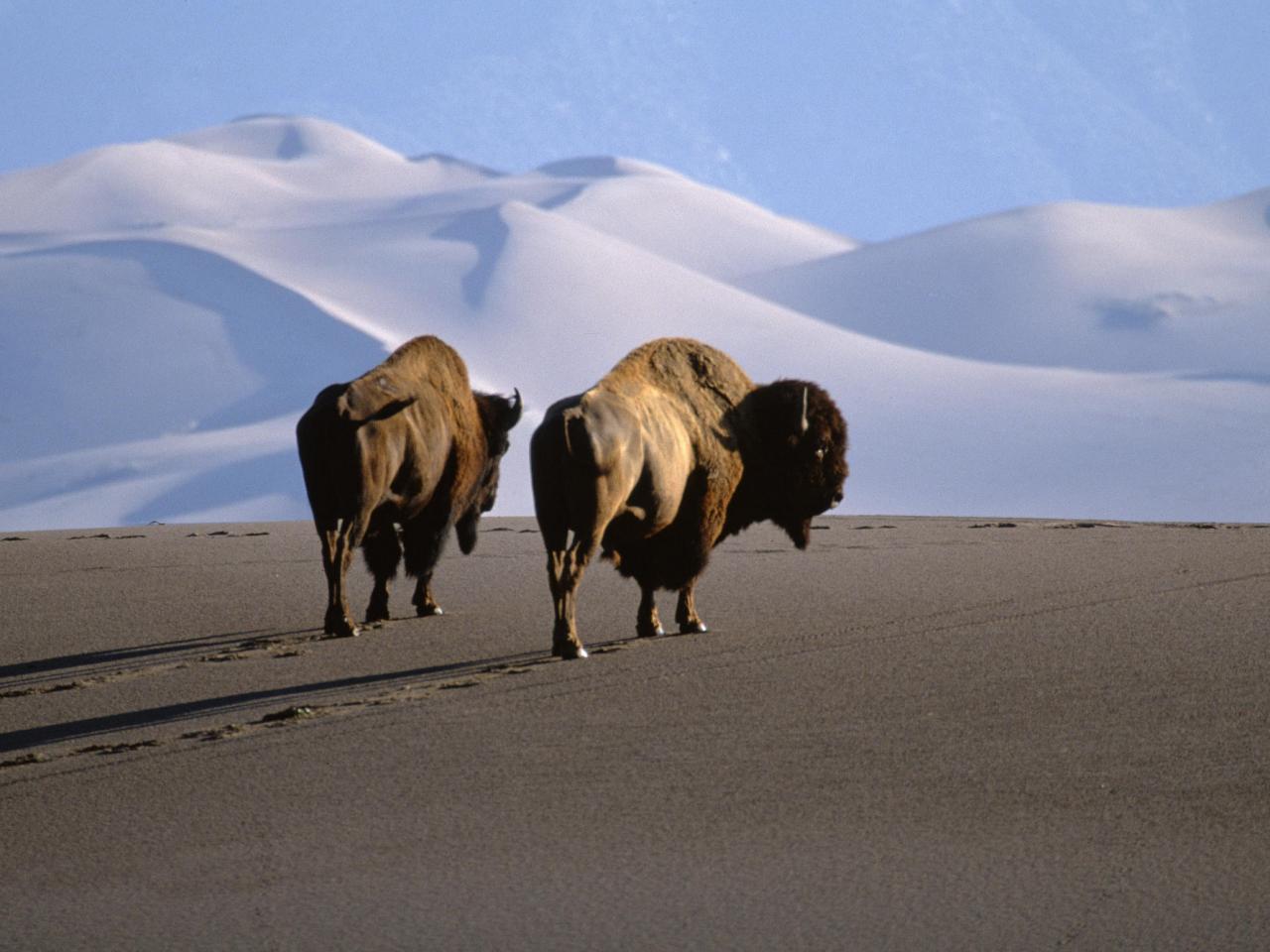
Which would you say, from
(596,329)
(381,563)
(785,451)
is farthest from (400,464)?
(596,329)

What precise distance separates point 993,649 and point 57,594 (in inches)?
254

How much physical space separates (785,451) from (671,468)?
3.46 feet

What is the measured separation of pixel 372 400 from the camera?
986 cm

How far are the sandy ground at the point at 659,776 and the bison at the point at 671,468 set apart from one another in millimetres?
425

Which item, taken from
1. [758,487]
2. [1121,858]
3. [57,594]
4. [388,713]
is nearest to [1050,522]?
[758,487]

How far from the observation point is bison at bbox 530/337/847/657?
27.8 ft

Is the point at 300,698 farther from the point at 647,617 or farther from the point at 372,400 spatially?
the point at 372,400

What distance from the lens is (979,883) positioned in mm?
4664

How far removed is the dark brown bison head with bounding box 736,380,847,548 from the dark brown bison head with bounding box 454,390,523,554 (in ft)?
6.32

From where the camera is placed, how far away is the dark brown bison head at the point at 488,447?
37.6 ft

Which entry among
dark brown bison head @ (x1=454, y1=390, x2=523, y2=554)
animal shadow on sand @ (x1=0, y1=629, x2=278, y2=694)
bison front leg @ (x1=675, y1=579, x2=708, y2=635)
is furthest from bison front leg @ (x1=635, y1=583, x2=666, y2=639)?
dark brown bison head @ (x1=454, y1=390, x2=523, y2=554)

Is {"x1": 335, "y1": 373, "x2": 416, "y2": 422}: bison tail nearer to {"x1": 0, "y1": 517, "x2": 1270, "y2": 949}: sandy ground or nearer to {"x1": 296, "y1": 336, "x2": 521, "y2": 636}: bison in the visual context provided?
{"x1": 296, "y1": 336, "x2": 521, "y2": 636}: bison

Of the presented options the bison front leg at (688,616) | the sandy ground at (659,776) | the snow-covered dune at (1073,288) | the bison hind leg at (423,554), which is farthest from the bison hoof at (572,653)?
the snow-covered dune at (1073,288)

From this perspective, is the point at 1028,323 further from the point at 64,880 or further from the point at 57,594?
the point at 64,880
